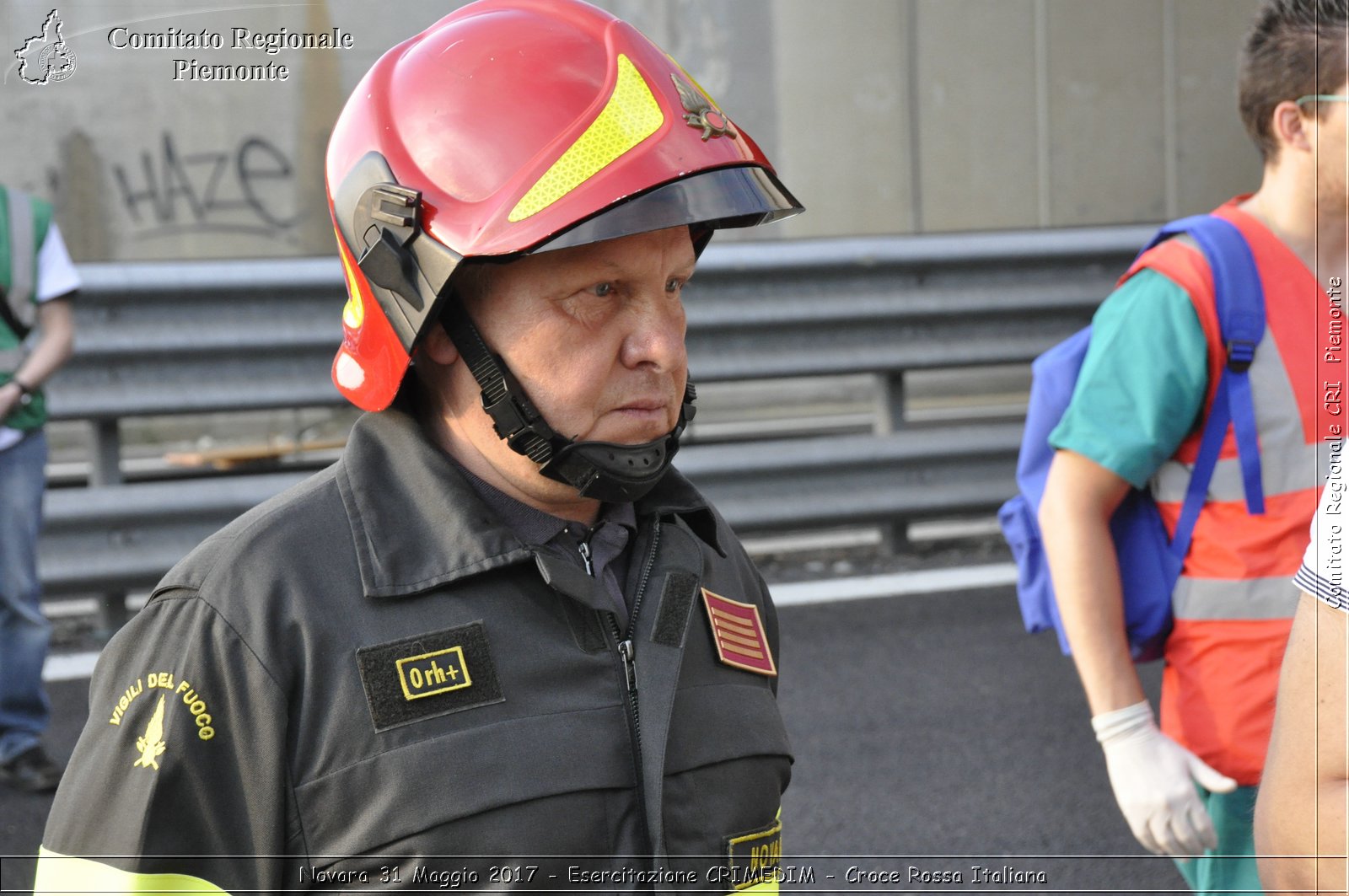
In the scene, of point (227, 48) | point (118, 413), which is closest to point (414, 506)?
point (227, 48)

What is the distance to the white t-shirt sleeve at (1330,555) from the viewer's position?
1.41 metres

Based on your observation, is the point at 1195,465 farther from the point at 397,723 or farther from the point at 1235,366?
the point at 397,723

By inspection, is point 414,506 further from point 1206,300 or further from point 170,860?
point 1206,300

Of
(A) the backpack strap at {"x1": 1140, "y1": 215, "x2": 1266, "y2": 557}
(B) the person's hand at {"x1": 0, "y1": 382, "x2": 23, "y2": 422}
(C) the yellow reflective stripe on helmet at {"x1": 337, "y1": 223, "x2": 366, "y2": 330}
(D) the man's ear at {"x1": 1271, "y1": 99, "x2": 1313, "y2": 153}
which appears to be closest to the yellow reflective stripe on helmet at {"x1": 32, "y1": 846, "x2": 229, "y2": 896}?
(C) the yellow reflective stripe on helmet at {"x1": 337, "y1": 223, "x2": 366, "y2": 330}

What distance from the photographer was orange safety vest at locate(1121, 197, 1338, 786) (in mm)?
2281

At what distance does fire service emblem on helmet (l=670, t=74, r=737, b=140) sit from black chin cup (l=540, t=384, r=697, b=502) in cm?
38

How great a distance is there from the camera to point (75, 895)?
1404 millimetres

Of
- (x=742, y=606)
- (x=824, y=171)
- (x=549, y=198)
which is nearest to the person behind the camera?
(x=549, y=198)

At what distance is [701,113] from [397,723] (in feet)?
2.63

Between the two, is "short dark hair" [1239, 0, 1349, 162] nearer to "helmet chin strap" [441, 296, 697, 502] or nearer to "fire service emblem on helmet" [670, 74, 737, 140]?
"fire service emblem on helmet" [670, 74, 737, 140]

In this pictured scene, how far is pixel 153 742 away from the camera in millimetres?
1396

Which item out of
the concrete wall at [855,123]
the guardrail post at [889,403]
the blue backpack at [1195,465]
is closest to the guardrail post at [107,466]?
the concrete wall at [855,123]

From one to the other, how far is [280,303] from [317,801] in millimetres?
4583

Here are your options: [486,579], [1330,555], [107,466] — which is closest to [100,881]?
[486,579]
